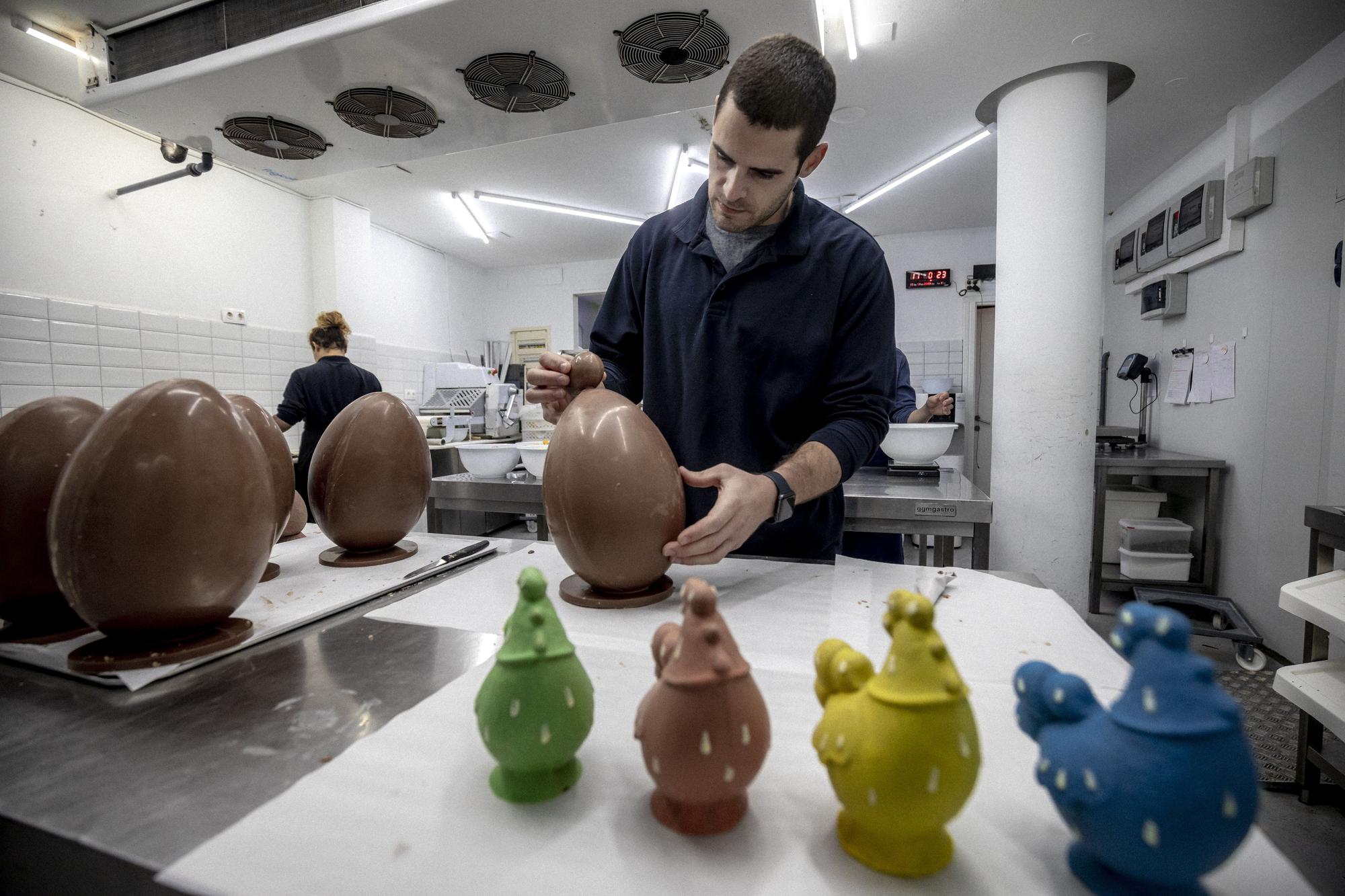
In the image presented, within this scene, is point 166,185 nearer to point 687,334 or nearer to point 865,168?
point 687,334

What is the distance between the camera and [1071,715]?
1.27ft

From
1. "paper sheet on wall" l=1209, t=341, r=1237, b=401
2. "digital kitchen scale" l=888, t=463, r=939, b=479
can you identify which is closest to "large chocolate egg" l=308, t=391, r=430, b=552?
"digital kitchen scale" l=888, t=463, r=939, b=479

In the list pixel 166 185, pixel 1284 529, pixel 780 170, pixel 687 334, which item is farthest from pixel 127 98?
pixel 1284 529

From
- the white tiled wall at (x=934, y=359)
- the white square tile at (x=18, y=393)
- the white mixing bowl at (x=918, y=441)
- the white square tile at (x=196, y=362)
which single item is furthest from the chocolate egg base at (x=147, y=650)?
the white tiled wall at (x=934, y=359)

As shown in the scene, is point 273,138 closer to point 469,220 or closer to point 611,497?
point 611,497

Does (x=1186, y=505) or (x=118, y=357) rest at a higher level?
(x=118, y=357)

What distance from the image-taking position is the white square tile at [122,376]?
3396mm

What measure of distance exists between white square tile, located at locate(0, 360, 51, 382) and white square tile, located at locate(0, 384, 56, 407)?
2 centimetres

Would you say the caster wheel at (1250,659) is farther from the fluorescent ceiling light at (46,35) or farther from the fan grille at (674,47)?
the fluorescent ceiling light at (46,35)

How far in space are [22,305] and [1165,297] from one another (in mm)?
6357

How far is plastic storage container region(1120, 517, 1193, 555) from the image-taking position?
11.2 feet

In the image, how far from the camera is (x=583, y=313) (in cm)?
743

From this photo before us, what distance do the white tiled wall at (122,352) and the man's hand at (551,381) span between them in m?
2.44

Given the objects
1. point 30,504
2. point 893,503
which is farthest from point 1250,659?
point 30,504
